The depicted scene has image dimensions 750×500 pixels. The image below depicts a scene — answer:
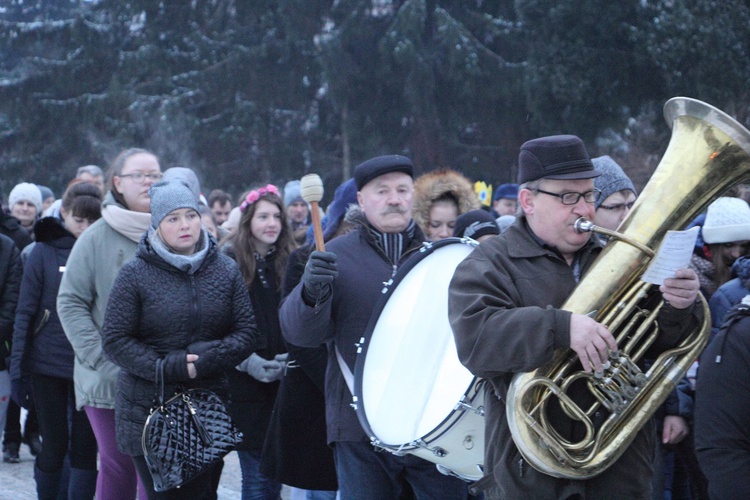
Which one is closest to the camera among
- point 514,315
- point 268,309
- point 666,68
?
point 514,315

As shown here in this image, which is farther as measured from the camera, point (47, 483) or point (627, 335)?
point (47, 483)

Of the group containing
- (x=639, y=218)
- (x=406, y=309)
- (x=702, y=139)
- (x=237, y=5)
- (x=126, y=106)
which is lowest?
(x=406, y=309)

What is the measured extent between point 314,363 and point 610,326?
7.03 feet

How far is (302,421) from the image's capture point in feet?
16.9

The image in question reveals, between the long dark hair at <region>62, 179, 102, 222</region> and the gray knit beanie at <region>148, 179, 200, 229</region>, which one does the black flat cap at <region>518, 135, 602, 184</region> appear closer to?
the gray knit beanie at <region>148, 179, 200, 229</region>

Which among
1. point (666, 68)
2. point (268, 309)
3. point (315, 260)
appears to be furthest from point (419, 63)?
point (315, 260)

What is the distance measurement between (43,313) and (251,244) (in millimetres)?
1327

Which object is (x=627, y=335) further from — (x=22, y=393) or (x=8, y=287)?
(x=22, y=393)

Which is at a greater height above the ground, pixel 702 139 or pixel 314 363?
pixel 702 139

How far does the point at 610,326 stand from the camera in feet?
10.7

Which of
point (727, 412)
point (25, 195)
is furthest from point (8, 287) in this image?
point (727, 412)

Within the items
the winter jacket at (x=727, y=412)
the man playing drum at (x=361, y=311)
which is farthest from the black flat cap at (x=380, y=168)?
the winter jacket at (x=727, y=412)

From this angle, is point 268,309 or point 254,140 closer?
point 268,309

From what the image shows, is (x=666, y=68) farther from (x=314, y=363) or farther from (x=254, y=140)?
(x=314, y=363)
